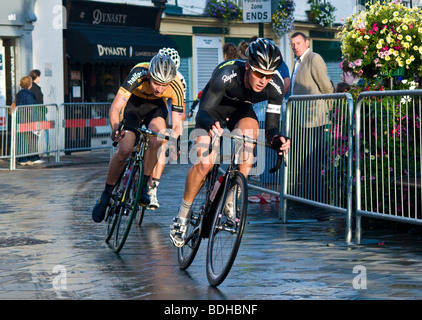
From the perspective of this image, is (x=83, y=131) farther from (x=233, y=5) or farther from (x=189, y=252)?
(x=189, y=252)

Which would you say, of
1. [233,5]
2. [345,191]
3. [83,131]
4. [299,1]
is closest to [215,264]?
[345,191]

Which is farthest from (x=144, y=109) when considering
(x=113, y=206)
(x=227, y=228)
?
(x=227, y=228)

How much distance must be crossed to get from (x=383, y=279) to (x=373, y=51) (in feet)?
13.2

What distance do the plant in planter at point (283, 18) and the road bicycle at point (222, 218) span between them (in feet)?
87.2

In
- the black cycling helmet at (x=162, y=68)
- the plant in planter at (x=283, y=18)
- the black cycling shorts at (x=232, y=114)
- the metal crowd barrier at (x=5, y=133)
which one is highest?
the plant in planter at (x=283, y=18)

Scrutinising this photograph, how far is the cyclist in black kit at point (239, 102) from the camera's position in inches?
278

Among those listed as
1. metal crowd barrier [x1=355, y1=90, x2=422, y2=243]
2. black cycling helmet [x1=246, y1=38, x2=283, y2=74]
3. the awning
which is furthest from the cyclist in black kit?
the awning

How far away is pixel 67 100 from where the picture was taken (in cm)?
2544

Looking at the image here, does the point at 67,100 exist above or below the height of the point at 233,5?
below

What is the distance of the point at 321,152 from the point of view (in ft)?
32.2

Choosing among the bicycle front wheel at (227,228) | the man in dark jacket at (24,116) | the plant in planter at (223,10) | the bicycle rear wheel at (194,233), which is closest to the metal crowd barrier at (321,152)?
the bicycle rear wheel at (194,233)

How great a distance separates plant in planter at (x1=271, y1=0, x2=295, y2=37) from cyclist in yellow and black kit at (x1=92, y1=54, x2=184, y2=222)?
945 inches

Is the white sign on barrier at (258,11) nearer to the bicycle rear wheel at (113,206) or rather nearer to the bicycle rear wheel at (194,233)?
the bicycle rear wheel at (113,206)

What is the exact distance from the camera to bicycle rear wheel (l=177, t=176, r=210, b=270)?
7447mm
